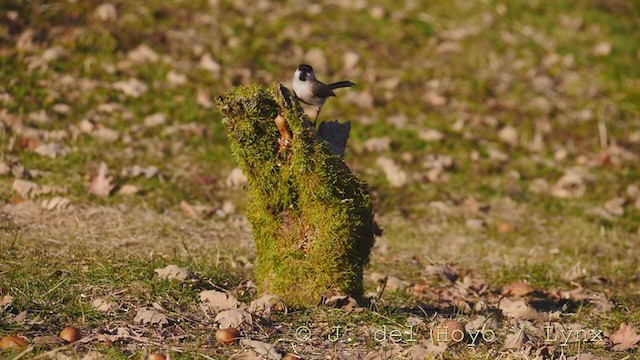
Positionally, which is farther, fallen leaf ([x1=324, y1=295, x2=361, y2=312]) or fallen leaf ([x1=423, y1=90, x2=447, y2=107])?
fallen leaf ([x1=423, y1=90, x2=447, y2=107])

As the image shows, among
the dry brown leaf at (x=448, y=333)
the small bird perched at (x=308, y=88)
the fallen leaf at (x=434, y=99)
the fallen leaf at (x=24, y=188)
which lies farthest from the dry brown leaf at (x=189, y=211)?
the fallen leaf at (x=434, y=99)

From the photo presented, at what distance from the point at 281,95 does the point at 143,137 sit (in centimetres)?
341

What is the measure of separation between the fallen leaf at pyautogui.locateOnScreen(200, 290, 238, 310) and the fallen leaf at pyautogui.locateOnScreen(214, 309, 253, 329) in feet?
0.80

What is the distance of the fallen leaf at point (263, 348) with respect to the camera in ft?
11.5

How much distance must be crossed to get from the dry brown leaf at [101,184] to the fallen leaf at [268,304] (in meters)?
2.25

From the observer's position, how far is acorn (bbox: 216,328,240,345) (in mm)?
3611

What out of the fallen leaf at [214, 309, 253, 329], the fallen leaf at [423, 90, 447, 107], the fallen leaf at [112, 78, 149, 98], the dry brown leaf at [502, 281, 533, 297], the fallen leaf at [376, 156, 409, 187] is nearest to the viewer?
the fallen leaf at [214, 309, 253, 329]

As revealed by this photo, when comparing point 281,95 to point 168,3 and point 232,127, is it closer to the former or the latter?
point 232,127

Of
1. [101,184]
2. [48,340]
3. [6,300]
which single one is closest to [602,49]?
[101,184]

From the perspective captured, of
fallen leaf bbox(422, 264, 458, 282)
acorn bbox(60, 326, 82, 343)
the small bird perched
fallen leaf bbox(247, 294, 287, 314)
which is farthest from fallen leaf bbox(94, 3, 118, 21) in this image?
acorn bbox(60, 326, 82, 343)

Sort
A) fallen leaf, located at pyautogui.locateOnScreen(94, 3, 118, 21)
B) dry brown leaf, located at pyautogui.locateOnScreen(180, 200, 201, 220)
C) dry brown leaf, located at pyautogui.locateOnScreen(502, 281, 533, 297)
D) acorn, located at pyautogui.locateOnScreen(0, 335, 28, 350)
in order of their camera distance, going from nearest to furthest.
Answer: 1. acorn, located at pyautogui.locateOnScreen(0, 335, 28, 350)
2. dry brown leaf, located at pyautogui.locateOnScreen(502, 281, 533, 297)
3. dry brown leaf, located at pyautogui.locateOnScreen(180, 200, 201, 220)
4. fallen leaf, located at pyautogui.locateOnScreen(94, 3, 118, 21)

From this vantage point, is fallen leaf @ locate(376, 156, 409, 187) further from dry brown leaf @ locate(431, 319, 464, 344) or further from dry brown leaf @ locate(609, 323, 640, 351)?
dry brown leaf @ locate(431, 319, 464, 344)

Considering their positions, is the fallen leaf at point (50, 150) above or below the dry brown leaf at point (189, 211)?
above

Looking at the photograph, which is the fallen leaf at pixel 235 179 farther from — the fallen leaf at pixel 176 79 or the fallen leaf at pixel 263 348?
the fallen leaf at pixel 263 348
